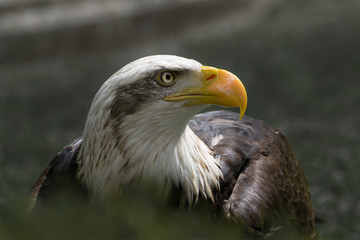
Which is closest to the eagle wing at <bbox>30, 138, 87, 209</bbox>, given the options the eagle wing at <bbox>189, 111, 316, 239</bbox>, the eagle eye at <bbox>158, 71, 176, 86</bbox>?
the eagle eye at <bbox>158, 71, 176, 86</bbox>

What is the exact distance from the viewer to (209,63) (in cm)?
1060

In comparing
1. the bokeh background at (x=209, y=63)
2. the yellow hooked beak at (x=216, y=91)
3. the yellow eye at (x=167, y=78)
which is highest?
the yellow eye at (x=167, y=78)

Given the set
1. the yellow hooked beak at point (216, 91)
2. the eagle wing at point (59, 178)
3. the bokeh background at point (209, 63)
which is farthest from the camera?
the bokeh background at point (209, 63)

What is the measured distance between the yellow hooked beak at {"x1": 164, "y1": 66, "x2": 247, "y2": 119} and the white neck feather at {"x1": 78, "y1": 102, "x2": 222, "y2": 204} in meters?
0.07

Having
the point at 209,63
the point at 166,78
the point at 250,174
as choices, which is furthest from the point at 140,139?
the point at 209,63

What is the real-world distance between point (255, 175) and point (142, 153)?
87 centimetres

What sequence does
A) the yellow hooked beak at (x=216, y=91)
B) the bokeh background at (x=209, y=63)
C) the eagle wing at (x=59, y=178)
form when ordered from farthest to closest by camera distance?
1. the bokeh background at (x=209, y=63)
2. the eagle wing at (x=59, y=178)
3. the yellow hooked beak at (x=216, y=91)

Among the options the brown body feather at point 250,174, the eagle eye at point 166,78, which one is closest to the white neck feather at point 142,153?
the eagle eye at point 166,78

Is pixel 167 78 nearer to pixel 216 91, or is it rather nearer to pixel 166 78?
pixel 166 78

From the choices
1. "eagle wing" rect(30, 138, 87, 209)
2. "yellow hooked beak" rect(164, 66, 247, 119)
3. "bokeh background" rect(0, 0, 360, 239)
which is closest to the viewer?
"yellow hooked beak" rect(164, 66, 247, 119)

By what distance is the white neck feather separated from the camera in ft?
9.87

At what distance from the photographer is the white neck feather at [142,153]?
9.87 feet

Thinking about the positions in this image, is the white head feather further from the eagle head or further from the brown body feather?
the brown body feather

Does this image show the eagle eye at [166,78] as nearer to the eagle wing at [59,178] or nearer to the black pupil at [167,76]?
the black pupil at [167,76]
